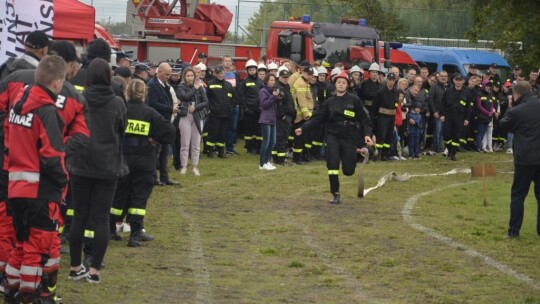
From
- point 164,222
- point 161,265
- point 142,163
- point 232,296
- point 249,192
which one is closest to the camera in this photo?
point 232,296

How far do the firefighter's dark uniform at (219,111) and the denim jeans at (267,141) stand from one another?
5.72 ft

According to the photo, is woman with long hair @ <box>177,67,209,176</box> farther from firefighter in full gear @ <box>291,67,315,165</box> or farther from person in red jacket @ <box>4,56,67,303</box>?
person in red jacket @ <box>4,56,67,303</box>

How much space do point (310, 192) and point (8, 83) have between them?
10.3 meters

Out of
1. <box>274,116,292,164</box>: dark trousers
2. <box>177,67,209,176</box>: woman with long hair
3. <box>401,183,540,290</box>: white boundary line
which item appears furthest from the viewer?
<box>274,116,292,164</box>: dark trousers

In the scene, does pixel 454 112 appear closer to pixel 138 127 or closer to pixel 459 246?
pixel 459 246

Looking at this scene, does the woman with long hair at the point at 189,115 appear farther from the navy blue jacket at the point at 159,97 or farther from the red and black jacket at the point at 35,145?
the red and black jacket at the point at 35,145

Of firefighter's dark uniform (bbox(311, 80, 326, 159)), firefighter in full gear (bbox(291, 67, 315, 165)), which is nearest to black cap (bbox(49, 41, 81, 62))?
firefighter in full gear (bbox(291, 67, 315, 165))

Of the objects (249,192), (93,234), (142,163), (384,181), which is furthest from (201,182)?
(93,234)

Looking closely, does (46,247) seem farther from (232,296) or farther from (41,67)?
(232,296)

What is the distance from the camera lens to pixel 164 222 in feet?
50.1

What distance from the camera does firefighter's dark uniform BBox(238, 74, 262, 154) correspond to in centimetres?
2636

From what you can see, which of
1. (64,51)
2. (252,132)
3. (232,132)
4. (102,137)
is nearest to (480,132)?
(252,132)

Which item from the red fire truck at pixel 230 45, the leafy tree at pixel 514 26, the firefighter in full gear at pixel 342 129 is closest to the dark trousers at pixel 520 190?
the firefighter in full gear at pixel 342 129

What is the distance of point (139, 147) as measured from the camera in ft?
43.1
